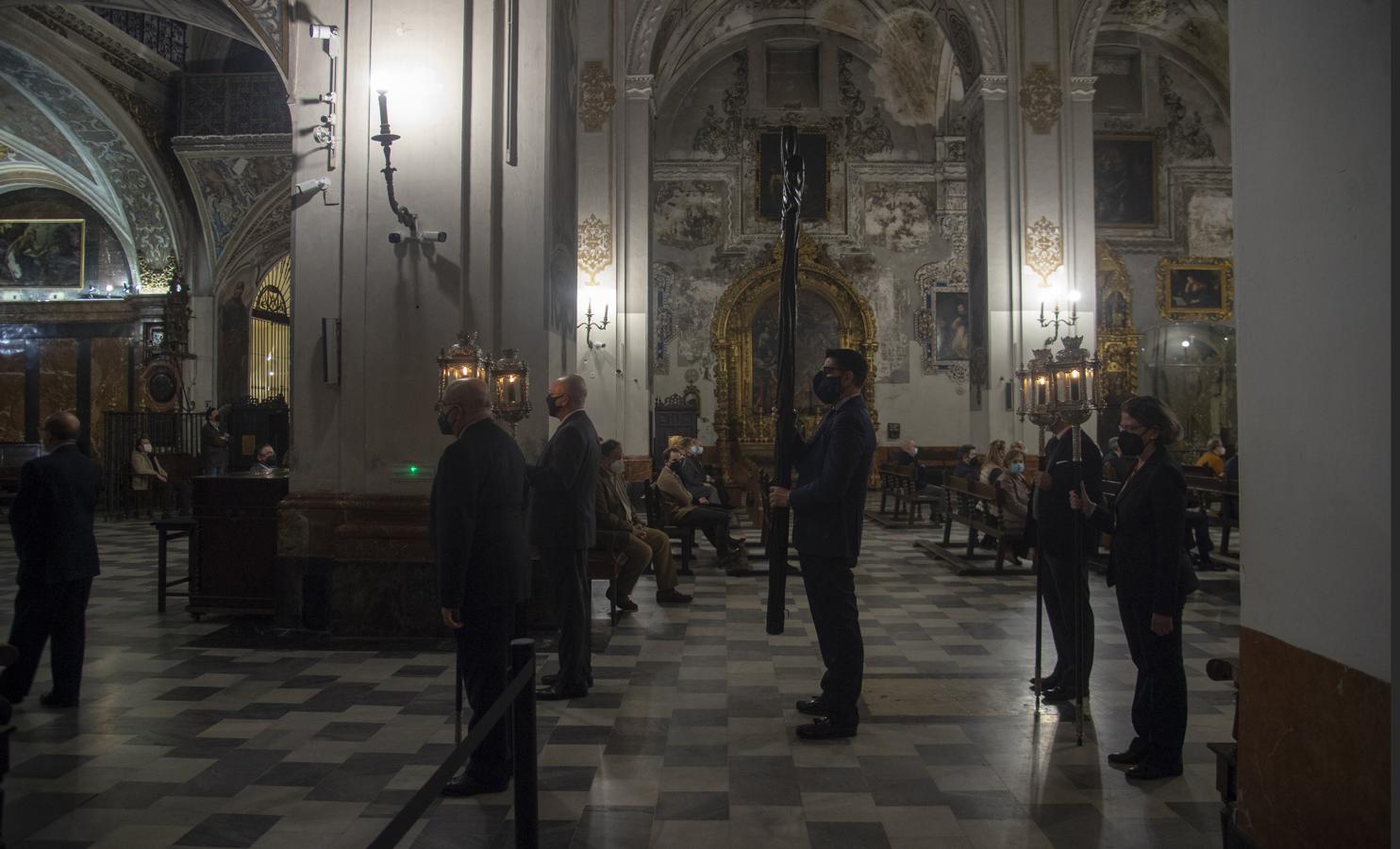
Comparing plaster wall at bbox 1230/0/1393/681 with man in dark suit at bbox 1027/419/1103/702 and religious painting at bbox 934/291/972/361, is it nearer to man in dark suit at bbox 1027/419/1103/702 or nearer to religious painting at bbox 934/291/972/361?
man in dark suit at bbox 1027/419/1103/702

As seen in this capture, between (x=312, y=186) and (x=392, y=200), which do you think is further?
(x=312, y=186)

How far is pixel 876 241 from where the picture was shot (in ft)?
74.4

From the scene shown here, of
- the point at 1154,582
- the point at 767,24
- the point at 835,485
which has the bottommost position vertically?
the point at 1154,582

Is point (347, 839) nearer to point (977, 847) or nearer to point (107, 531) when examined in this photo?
point (977, 847)

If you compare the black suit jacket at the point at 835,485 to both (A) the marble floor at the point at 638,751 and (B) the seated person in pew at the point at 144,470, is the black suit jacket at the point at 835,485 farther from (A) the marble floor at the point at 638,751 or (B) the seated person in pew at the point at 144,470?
(B) the seated person in pew at the point at 144,470

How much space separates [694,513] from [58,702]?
6.10 m

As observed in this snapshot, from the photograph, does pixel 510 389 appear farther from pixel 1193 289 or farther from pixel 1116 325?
pixel 1193 289

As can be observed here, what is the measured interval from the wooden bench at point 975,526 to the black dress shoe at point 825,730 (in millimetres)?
4871

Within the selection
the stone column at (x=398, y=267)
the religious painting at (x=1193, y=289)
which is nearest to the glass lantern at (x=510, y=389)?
the stone column at (x=398, y=267)

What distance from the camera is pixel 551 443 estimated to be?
5254 mm

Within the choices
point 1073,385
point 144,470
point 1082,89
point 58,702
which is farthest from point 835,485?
point 144,470

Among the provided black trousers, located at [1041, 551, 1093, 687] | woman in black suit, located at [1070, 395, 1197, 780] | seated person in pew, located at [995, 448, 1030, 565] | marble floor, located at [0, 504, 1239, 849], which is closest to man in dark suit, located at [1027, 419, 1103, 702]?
black trousers, located at [1041, 551, 1093, 687]

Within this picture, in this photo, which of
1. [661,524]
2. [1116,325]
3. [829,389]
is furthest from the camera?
[1116,325]

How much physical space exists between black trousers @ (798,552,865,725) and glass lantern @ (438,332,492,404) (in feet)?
9.94
